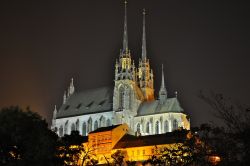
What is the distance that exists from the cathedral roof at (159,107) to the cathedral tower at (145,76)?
7.71 m

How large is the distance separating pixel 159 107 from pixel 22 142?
250ft

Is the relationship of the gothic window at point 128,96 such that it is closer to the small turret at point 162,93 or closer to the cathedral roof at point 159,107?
the cathedral roof at point 159,107

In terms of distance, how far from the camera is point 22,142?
1966 inches

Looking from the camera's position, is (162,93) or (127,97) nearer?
(127,97)

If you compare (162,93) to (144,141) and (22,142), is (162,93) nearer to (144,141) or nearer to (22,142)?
(144,141)

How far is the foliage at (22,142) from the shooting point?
158 ft

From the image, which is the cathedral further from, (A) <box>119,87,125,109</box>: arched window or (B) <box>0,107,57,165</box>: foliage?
(B) <box>0,107,57,165</box>: foliage

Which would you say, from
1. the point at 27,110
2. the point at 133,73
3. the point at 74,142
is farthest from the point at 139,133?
the point at 27,110

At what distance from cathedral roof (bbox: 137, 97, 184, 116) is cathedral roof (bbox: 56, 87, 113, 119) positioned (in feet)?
28.8

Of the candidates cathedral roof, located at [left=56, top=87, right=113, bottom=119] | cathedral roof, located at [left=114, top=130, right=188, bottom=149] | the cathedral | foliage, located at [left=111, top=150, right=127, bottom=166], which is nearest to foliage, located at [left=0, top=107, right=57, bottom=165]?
foliage, located at [left=111, top=150, right=127, bottom=166]

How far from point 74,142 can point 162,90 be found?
59.6 m

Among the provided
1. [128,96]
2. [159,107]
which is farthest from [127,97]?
[159,107]

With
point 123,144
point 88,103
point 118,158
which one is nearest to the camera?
point 118,158

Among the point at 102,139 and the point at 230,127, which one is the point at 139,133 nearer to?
the point at 102,139
